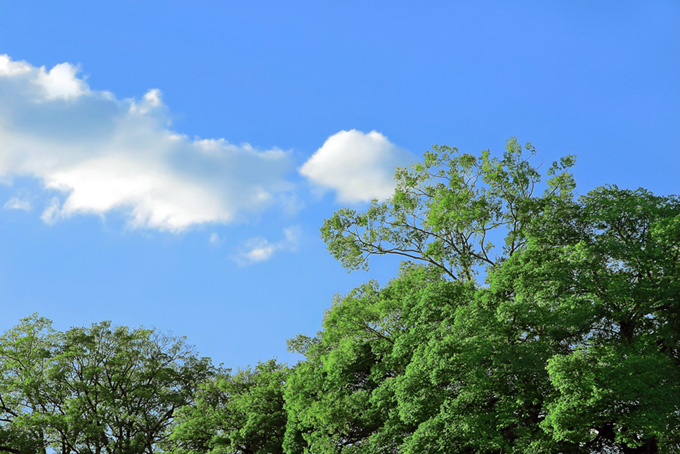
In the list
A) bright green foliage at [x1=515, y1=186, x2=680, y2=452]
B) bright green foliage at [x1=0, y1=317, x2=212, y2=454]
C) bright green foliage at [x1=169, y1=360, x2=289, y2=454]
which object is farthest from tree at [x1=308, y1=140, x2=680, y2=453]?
bright green foliage at [x1=0, y1=317, x2=212, y2=454]

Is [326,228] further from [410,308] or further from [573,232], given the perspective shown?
[573,232]

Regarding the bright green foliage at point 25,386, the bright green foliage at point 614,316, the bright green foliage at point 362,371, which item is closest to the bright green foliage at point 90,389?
the bright green foliage at point 25,386

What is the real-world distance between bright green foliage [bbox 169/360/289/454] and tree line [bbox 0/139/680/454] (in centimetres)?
10

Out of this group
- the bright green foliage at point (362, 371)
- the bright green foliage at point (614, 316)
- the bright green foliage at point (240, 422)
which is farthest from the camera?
the bright green foliage at point (240, 422)

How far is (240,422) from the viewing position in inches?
1315

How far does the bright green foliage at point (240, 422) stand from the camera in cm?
3244

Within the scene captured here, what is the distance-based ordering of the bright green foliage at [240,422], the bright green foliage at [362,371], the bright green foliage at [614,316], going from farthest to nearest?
the bright green foliage at [240,422], the bright green foliage at [362,371], the bright green foliage at [614,316]

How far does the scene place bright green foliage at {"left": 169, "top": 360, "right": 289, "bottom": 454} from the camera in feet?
106

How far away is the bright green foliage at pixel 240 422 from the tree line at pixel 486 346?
10cm

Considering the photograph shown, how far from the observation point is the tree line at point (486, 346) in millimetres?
20969

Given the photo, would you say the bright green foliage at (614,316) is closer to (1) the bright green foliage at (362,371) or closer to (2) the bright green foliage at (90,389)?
(1) the bright green foliage at (362,371)

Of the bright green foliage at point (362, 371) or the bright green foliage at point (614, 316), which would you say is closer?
the bright green foliage at point (614, 316)

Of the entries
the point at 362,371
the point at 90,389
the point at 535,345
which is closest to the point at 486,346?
the point at 535,345

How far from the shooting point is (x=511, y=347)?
22000 mm
